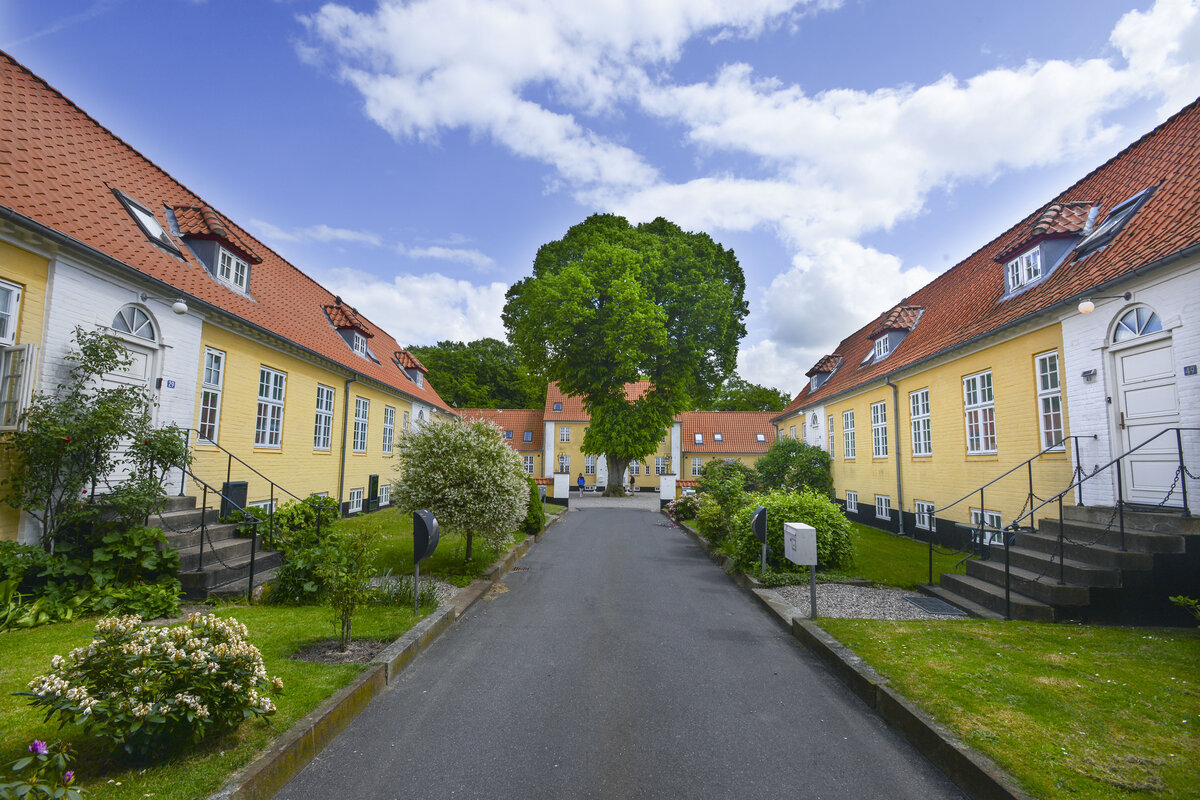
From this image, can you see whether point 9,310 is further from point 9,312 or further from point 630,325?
point 630,325

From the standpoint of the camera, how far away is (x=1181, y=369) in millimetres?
7426

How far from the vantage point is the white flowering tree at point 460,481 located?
9.39 m

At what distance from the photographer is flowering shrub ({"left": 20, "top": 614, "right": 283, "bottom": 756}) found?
3.09 meters

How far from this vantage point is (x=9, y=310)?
6.78m

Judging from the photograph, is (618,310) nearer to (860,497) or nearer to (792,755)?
(860,497)

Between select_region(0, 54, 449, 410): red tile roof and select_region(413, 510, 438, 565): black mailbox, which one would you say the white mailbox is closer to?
select_region(413, 510, 438, 565): black mailbox

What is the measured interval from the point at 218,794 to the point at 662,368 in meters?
27.6

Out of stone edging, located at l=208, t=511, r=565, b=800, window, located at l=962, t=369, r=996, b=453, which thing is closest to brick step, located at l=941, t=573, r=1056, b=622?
window, located at l=962, t=369, r=996, b=453

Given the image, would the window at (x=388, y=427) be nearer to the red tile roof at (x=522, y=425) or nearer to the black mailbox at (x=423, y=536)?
the black mailbox at (x=423, y=536)

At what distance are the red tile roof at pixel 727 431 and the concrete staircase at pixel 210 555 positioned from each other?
37567mm

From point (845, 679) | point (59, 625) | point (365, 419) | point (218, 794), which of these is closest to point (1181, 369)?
point (845, 679)

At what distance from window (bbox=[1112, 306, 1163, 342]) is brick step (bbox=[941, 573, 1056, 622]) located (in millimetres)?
4223

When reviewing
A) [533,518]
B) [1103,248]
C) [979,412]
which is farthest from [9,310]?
[979,412]

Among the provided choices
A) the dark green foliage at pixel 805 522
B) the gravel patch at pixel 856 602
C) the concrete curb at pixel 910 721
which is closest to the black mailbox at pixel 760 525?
the gravel patch at pixel 856 602
